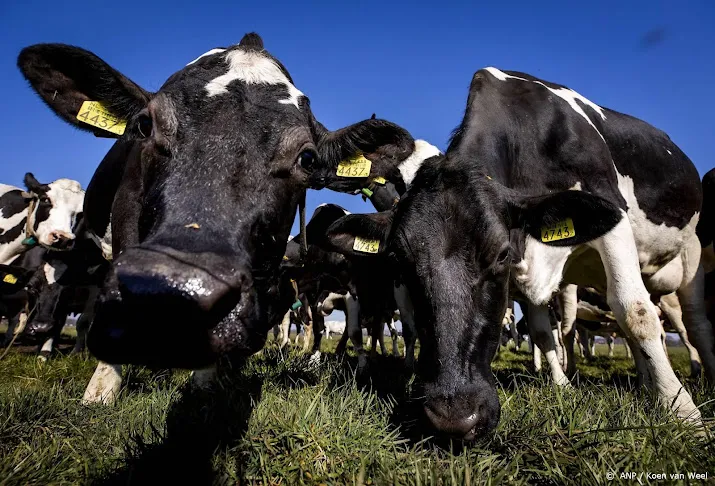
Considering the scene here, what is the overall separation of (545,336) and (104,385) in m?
4.68

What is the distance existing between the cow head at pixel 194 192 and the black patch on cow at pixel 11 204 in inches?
336

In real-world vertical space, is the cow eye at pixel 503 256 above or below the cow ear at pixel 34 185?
above

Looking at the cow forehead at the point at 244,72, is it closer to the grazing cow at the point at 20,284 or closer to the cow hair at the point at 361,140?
the cow hair at the point at 361,140

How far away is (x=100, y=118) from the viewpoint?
3279 mm

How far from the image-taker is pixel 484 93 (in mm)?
4746

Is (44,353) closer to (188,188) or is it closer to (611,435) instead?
(188,188)

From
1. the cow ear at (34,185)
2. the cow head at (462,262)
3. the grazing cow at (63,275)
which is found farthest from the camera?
the cow ear at (34,185)

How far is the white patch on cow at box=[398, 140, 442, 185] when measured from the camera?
4832 millimetres

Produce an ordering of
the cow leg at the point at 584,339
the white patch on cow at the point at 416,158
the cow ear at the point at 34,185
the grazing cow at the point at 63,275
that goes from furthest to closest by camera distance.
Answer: the cow leg at the point at 584,339, the cow ear at the point at 34,185, the grazing cow at the point at 63,275, the white patch on cow at the point at 416,158

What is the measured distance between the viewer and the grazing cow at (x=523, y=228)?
9.09 ft

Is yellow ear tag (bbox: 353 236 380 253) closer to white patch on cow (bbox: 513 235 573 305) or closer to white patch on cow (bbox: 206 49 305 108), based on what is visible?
white patch on cow (bbox: 513 235 573 305)

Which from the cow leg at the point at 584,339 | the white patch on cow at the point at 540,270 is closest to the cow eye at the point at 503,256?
the white patch on cow at the point at 540,270

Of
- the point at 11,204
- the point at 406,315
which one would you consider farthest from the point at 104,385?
the point at 11,204

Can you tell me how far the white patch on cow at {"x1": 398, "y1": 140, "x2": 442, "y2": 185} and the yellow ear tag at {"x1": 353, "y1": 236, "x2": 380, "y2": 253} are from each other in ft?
2.14
